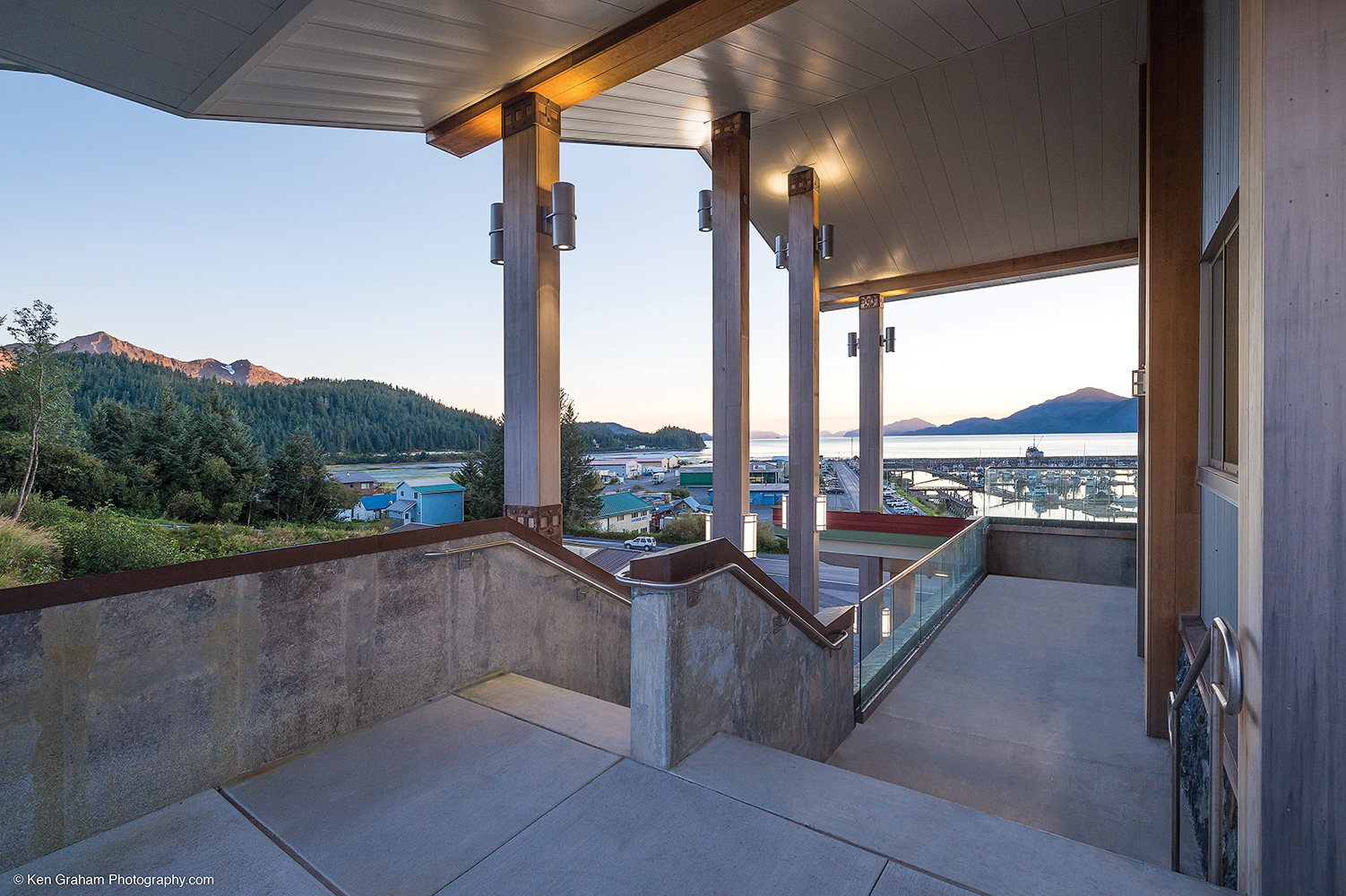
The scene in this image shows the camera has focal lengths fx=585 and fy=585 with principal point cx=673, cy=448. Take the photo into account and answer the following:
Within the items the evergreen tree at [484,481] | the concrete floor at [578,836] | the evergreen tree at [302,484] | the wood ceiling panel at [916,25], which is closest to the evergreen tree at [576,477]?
the evergreen tree at [484,481]

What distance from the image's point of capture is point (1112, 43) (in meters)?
5.86

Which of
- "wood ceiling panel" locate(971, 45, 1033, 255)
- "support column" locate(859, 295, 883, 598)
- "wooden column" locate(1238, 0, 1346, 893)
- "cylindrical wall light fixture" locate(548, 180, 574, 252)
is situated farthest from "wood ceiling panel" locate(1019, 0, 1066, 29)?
"support column" locate(859, 295, 883, 598)

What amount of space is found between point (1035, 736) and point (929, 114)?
22.2 feet

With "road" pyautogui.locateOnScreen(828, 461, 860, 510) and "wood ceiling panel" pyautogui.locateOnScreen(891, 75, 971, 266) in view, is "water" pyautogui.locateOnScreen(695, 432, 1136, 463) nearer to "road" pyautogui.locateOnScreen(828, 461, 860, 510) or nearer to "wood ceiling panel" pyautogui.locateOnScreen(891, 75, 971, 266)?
"road" pyautogui.locateOnScreen(828, 461, 860, 510)

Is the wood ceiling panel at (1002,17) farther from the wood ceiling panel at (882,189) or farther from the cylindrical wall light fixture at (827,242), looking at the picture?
the cylindrical wall light fixture at (827,242)

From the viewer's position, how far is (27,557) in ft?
11.2

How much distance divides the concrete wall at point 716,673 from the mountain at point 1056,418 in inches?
2183

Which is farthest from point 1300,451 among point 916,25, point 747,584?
point 916,25

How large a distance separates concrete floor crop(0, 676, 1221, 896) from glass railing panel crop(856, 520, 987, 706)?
3.00 meters

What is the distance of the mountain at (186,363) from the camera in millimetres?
5375

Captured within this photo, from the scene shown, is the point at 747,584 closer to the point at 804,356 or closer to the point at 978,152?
the point at 804,356

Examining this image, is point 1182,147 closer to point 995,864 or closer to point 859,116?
point 859,116

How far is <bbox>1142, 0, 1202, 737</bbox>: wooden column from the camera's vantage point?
3934 mm

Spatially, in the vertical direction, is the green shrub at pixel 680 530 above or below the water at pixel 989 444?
below
